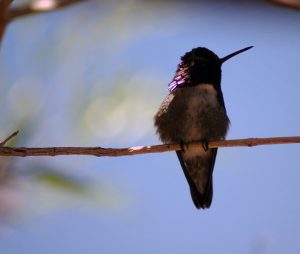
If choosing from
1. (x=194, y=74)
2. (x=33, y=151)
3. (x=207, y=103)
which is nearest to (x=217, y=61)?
(x=194, y=74)

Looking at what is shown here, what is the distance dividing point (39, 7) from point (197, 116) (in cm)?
168

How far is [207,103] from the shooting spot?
10.4 feet

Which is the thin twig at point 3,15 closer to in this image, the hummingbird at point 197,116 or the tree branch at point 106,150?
the tree branch at point 106,150

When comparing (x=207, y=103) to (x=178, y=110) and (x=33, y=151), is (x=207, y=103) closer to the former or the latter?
(x=178, y=110)

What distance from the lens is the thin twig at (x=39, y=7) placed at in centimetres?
159

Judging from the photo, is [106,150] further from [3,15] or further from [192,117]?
[192,117]

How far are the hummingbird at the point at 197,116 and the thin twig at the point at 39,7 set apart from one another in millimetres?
1512

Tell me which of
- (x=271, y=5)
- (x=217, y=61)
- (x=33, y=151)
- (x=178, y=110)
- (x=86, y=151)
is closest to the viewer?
(x=271, y=5)

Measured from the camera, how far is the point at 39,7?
1615 mm

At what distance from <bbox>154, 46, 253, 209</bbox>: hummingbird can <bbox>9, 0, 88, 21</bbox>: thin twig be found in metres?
1.51

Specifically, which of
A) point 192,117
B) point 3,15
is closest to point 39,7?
point 3,15

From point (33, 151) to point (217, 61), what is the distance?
6.99ft

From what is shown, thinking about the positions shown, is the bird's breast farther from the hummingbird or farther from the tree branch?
the tree branch

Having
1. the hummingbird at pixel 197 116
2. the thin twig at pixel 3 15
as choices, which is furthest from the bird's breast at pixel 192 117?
the thin twig at pixel 3 15
